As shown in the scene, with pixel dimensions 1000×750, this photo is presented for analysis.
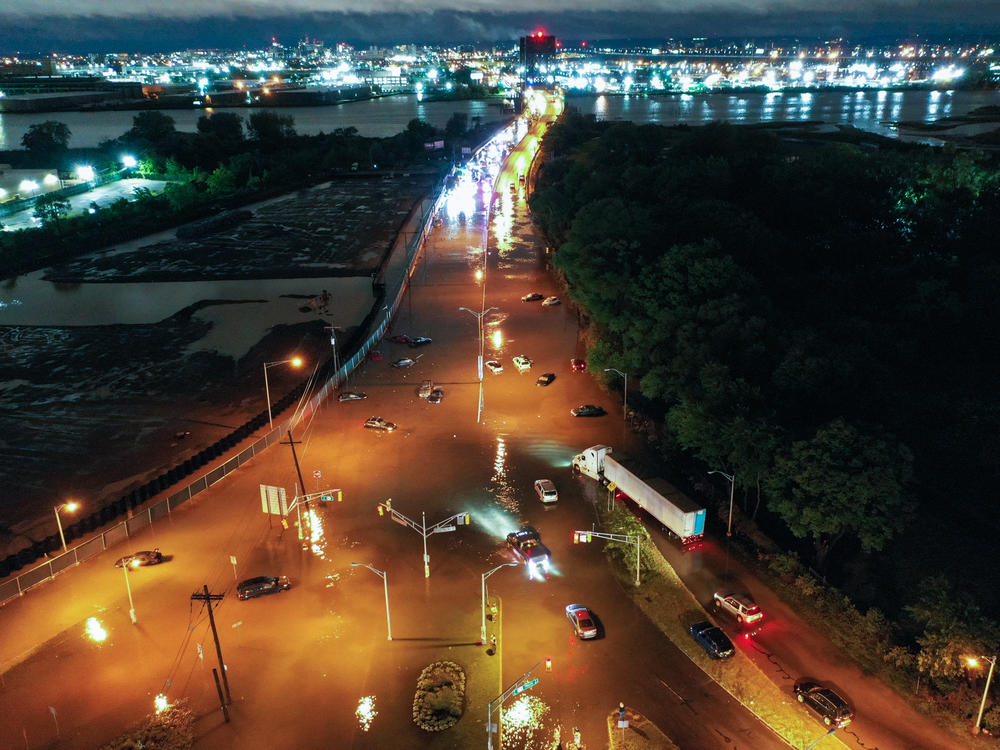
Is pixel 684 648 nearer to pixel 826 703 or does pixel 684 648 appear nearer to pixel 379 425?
pixel 826 703

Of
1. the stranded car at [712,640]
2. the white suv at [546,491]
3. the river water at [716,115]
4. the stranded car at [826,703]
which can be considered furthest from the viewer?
the river water at [716,115]

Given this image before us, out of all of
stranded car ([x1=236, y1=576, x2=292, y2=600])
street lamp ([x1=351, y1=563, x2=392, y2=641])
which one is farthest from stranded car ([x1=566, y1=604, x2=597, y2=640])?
stranded car ([x1=236, y1=576, x2=292, y2=600])

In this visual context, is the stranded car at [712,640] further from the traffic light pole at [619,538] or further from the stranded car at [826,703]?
the traffic light pole at [619,538]

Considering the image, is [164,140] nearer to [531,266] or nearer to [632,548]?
[531,266]

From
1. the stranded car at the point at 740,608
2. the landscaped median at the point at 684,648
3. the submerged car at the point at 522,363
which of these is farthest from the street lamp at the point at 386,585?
the submerged car at the point at 522,363

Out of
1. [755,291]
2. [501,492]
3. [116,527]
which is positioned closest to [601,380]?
[755,291]
